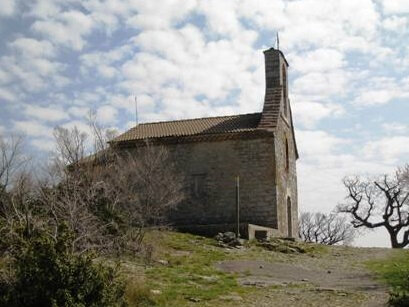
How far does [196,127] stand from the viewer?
28656 mm

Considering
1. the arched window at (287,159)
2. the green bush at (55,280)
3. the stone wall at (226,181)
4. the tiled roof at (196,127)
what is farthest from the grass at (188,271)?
the arched window at (287,159)

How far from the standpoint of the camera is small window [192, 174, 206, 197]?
26.8 m

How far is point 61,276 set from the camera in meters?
8.45

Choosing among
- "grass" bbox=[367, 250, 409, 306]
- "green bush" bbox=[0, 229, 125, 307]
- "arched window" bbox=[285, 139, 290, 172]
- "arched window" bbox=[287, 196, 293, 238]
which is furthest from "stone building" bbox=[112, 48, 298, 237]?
"green bush" bbox=[0, 229, 125, 307]

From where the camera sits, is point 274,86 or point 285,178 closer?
point 285,178

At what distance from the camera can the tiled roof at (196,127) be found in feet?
90.0

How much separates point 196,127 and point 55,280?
67.6 ft

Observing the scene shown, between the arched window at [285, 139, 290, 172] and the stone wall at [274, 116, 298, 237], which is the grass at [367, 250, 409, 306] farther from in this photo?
the arched window at [285, 139, 290, 172]

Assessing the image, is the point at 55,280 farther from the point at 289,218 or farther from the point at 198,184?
the point at 289,218

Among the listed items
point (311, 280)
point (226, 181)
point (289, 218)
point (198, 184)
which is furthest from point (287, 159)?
point (311, 280)

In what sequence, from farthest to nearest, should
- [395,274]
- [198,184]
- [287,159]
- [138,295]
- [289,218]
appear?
[287,159]
[289,218]
[198,184]
[395,274]
[138,295]

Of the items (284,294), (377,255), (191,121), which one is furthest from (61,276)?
(191,121)

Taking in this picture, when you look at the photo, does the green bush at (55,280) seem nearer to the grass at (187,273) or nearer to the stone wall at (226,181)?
the grass at (187,273)

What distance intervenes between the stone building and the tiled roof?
0.05 meters
